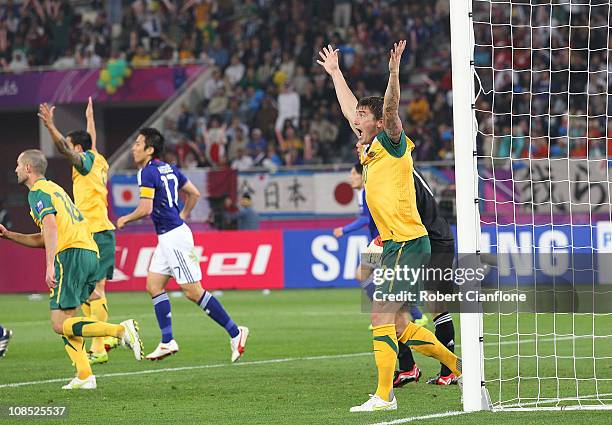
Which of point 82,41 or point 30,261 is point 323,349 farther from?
point 82,41

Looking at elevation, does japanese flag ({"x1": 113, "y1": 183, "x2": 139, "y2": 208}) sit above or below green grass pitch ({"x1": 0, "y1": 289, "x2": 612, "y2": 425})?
above

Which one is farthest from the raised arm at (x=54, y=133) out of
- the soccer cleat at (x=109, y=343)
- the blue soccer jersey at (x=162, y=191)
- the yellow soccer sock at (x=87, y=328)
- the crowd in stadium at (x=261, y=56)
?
the crowd in stadium at (x=261, y=56)

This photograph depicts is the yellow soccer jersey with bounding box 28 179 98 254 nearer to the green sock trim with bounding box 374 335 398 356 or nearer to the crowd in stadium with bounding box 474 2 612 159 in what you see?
the green sock trim with bounding box 374 335 398 356

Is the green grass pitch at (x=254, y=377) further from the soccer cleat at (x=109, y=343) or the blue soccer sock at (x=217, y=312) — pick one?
the blue soccer sock at (x=217, y=312)

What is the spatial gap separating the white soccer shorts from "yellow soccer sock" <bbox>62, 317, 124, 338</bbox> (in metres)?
2.22

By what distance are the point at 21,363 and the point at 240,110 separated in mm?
18140

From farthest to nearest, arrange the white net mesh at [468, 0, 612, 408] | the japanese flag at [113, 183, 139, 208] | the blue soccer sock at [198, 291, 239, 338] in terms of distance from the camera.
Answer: the japanese flag at [113, 183, 139, 208]
the blue soccer sock at [198, 291, 239, 338]
the white net mesh at [468, 0, 612, 408]

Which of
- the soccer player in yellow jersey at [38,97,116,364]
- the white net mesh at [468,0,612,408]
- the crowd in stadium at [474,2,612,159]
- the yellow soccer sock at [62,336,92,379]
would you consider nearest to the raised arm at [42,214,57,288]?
the yellow soccer sock at [62,336,92,379]

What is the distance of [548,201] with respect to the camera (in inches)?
887

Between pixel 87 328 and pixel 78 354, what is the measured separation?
0.96 ft

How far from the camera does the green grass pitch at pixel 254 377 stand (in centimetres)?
795

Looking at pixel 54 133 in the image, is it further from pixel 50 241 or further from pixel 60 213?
pixel 50 241

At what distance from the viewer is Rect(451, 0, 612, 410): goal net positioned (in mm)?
7938

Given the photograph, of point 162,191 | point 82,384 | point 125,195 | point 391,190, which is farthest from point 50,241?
point 125,195
